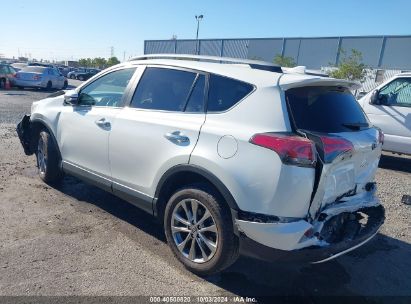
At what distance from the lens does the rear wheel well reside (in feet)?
9.89

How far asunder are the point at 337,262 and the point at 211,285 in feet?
4.66

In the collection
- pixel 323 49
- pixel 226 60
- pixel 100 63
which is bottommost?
pixel 100 63

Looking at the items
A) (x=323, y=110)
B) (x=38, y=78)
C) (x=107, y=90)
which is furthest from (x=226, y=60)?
(x=38, y=78)

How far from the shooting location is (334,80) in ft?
10.3

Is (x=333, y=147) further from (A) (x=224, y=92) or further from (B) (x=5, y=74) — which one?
(B) (x=5, y=74)

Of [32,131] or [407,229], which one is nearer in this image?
[407,229]

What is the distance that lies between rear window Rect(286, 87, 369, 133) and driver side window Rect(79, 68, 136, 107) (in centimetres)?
197

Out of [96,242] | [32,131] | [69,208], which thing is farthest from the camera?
[32,131]

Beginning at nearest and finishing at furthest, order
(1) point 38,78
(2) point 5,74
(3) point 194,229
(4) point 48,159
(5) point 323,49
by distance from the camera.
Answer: (3) point 194,229 → (4) point 48,159 → (2) point 5,74 → (1) point 38,78 → (5) point 323,49

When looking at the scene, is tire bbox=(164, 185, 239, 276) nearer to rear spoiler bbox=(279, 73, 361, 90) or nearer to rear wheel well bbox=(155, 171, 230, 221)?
rear wheel well bbox=(155, 171, 230, 221)

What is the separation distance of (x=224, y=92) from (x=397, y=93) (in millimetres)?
5826

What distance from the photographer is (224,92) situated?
3141mm

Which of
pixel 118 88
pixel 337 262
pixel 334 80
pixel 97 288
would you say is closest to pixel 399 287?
pixel 337 262

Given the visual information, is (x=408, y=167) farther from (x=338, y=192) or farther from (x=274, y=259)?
(x=274, y=259)
